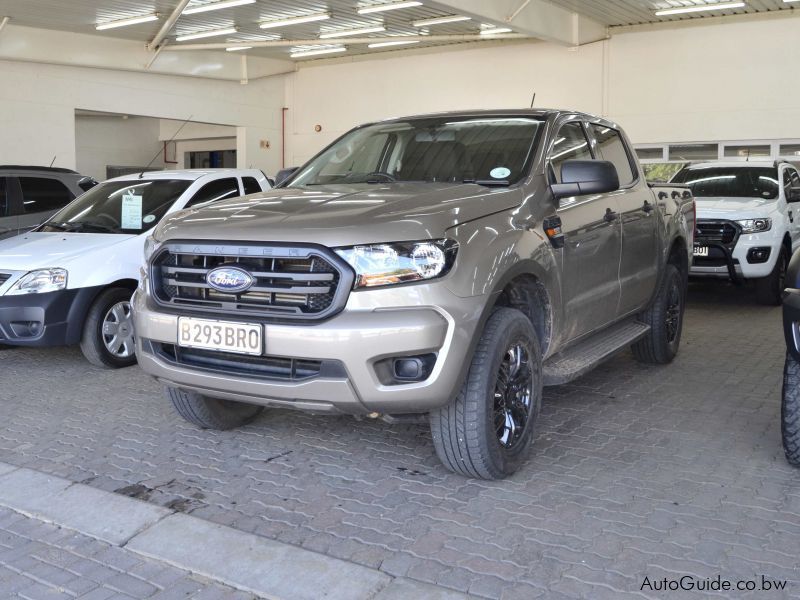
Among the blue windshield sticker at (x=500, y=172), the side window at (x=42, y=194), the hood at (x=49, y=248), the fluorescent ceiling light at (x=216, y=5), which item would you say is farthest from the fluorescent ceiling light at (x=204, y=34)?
the blue windshield sticker at (x=500, y=172)

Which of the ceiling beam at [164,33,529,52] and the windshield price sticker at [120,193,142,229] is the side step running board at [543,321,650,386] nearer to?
the windshield price sticker at [120,193,142,229]

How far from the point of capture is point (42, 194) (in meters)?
8.92

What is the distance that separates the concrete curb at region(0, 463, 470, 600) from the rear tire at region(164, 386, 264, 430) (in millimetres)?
748

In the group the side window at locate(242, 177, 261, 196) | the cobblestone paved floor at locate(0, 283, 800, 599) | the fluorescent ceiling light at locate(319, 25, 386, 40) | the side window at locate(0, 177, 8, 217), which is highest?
the fluorescent ceiling light at locate(319, 25, 386, 40)

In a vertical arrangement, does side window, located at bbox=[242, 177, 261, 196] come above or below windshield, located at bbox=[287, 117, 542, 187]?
below

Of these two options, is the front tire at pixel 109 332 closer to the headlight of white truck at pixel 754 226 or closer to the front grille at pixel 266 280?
the front grille at pixel 266 280

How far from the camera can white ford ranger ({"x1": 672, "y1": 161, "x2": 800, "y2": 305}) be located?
9.10 m

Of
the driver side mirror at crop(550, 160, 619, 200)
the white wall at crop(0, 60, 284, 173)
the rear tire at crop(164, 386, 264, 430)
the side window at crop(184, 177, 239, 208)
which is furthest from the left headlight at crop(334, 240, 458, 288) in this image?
the white wall at crop(0, 60, 284, 173)

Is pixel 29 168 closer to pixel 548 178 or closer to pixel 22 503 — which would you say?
pixel 22 503

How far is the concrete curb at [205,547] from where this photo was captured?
2834mm

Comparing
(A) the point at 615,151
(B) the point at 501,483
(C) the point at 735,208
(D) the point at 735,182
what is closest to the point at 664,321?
(A) the point at 615,151

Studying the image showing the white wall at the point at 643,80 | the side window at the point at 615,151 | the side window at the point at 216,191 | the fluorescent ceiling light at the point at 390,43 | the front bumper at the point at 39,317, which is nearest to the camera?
the side window at the point at 615,151

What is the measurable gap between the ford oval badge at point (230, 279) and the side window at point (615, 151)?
106 inches

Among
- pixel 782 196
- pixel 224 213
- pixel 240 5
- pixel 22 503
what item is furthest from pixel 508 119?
pixel 240 5
